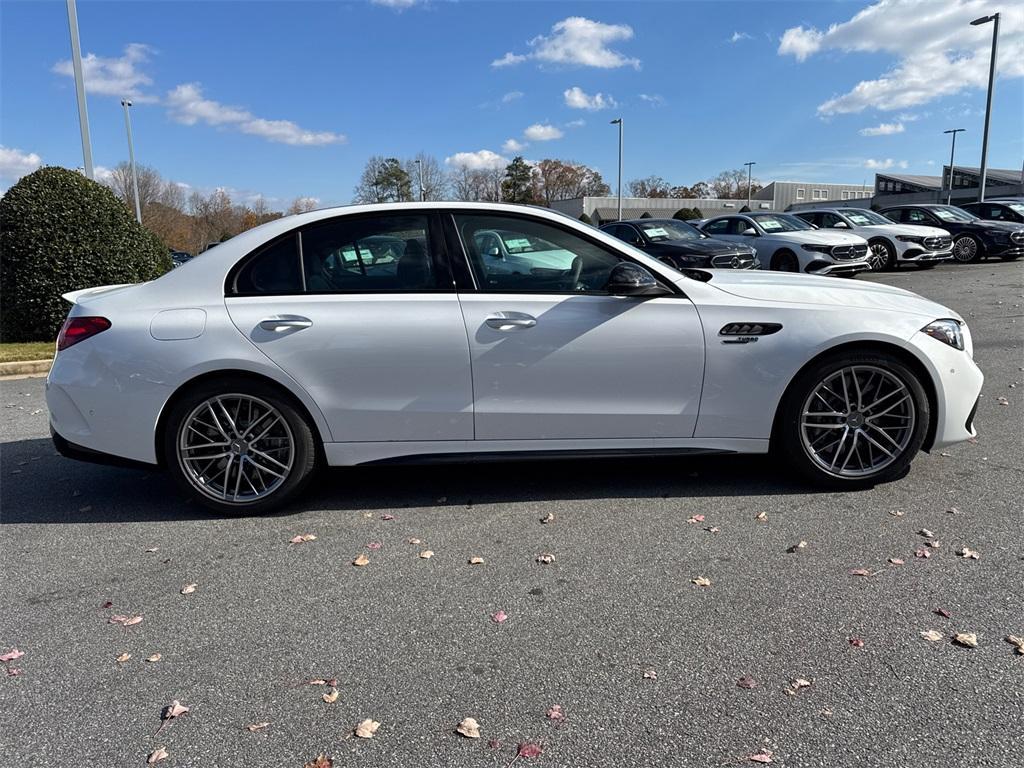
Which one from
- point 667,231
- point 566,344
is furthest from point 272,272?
point 667,231

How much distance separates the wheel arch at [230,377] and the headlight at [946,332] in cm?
339

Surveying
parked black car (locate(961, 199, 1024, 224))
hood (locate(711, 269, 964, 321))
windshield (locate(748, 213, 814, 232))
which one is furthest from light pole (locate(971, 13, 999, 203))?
hood (locate(711, 269, 964, 321))

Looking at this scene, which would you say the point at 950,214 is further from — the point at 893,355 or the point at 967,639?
the point at 967,639

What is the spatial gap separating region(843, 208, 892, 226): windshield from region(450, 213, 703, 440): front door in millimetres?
17068

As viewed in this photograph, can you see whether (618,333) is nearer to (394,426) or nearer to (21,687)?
(394,426)

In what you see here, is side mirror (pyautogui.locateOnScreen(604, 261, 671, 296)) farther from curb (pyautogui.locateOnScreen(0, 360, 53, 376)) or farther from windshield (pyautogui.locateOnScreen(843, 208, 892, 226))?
windshield (pyautogui.locateOnScreen(843, 208, 892, 226))

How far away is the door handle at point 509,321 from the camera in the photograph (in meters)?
3.85

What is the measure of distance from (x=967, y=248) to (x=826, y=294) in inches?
742

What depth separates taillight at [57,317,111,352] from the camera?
12.7 feet

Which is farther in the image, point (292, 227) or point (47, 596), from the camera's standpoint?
point (292, 227)

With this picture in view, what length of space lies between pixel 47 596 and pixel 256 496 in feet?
3.51

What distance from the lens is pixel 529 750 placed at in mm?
2193

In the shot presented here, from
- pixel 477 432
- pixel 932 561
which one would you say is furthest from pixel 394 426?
pixel 932 561

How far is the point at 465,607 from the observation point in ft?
9.94
